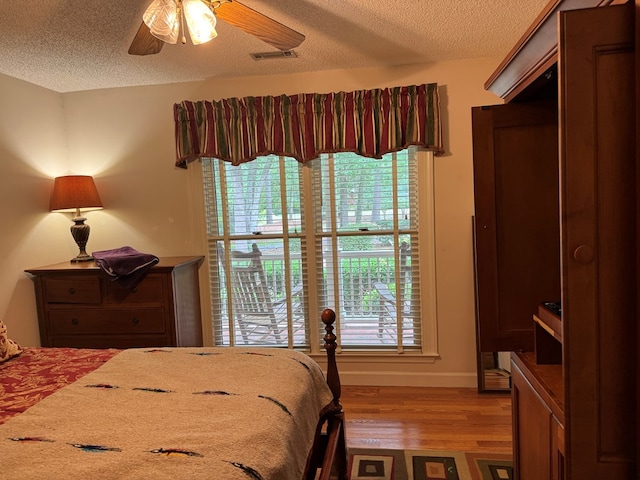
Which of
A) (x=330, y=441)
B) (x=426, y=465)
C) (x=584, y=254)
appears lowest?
(x=426, y=465)

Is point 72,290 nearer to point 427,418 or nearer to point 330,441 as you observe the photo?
point 330,441

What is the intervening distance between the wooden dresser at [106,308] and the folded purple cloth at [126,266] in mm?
49

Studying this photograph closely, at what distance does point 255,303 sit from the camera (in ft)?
10.8

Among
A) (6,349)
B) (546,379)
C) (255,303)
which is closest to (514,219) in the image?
(546,379)

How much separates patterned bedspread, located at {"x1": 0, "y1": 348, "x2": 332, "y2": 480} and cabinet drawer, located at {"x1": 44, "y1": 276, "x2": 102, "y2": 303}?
1.20 metres

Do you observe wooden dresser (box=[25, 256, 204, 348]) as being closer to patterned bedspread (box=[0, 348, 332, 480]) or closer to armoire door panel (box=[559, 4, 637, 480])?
patterned bedspread (box=[0, 348, 332, 480])

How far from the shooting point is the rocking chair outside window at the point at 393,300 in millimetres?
3123

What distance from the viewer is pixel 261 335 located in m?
3.29

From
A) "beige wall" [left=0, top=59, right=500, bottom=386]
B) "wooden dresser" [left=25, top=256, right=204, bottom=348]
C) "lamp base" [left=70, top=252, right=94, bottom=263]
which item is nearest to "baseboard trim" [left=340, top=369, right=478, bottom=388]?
"beige wall" [left=0, top=59, right=500, bottom=386]

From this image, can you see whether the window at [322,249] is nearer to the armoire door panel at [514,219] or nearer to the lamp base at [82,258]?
the lamp base at [82,258]

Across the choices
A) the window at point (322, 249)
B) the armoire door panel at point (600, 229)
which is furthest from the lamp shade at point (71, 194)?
the armoire door panel at point (600, 229)

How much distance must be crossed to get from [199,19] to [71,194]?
198 cm

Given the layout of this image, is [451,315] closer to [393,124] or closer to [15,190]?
[393,124]

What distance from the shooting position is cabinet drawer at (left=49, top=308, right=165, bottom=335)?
276cm
